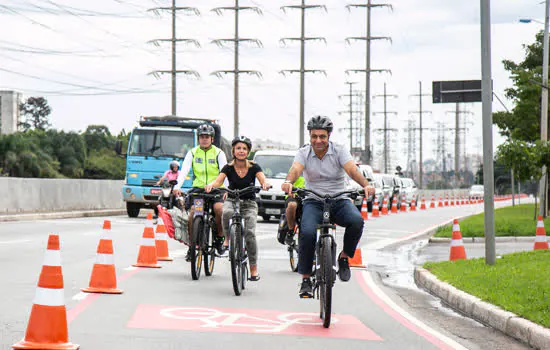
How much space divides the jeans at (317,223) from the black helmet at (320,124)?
0.70m

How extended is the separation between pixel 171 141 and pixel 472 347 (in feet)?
74.9

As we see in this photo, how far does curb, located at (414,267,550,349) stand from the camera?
25.9 feet

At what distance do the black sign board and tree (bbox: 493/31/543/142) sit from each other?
64.8 feet

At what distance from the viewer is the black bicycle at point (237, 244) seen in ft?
34.7

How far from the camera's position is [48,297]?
6.64 m

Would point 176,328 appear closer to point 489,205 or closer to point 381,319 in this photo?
point 381,319

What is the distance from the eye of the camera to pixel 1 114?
407 ft

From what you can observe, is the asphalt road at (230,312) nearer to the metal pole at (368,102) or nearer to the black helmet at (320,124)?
the black helmet at (320,124)

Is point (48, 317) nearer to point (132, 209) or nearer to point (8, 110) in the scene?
point (132, 209)

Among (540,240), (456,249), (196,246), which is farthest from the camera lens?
(540,240)

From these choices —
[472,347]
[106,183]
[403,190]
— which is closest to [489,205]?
[472,347]

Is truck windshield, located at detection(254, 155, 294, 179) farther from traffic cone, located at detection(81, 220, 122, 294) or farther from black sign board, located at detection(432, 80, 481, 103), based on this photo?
traffic cone, located at detection(81, 220, 122, 294)

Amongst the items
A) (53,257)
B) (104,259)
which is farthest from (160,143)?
(53,257)

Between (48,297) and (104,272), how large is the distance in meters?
3.79
